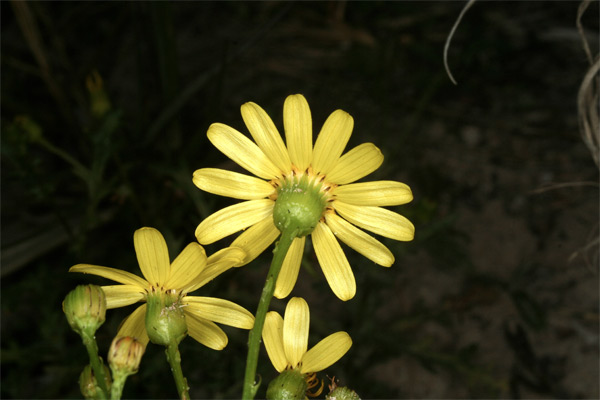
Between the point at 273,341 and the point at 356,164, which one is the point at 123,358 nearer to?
the point at 273,341

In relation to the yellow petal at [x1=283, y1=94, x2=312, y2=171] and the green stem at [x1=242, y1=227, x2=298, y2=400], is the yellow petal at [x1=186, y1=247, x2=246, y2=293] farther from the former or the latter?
the yellow petal at [x1=283, y1=94, x2=312, y2=171]

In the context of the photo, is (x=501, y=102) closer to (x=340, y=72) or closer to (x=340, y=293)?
(x=340, y=72)

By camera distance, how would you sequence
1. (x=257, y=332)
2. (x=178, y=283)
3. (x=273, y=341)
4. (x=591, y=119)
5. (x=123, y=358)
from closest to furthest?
(x=123, y=358) < (x=257, y=332) < (x=178, y=283) < (x=273, y=341) < (x=591, y=119)

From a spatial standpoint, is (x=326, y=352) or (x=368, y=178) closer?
(x=326, y=352)

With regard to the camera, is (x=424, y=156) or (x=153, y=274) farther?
(x=424, y=156)

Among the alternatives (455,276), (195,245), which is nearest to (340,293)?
(195,245)

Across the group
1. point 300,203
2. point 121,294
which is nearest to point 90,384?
point 121,294
